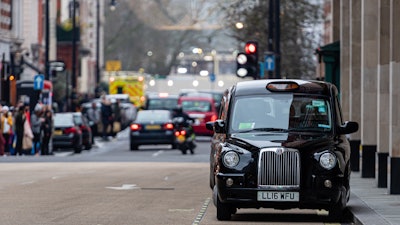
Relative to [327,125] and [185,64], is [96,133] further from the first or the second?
[185,64]

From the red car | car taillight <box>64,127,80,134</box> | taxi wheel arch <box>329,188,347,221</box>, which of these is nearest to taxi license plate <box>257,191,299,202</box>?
taxi wheel arch <box>329,188,347,221</box>

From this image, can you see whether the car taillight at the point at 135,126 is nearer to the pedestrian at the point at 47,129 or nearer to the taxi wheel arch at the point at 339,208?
the pedestrian at the point at 47,129

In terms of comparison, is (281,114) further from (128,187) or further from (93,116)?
(93,116)

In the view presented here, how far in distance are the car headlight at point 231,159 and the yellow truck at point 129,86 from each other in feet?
265

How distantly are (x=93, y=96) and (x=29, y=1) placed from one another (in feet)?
53.7

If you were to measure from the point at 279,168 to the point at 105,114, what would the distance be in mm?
44641

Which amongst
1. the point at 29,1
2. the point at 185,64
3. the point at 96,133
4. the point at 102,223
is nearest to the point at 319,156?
the point at 102,223

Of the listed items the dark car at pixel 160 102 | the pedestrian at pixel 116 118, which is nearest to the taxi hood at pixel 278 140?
the dark car at pixel 160 102

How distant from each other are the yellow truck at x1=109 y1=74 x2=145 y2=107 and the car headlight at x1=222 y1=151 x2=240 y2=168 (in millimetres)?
80816

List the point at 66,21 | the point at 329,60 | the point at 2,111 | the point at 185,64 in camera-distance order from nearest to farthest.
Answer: the point at 329,60 → the point at 2,111 → the point at 66,21 → the point at 185,64

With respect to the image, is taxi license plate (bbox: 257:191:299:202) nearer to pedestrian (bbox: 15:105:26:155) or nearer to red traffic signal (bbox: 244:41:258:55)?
red traffic signal (bbox: 244:41:258:55)

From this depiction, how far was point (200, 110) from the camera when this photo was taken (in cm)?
6209

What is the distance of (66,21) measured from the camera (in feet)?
302

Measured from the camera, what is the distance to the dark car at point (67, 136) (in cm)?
5109
